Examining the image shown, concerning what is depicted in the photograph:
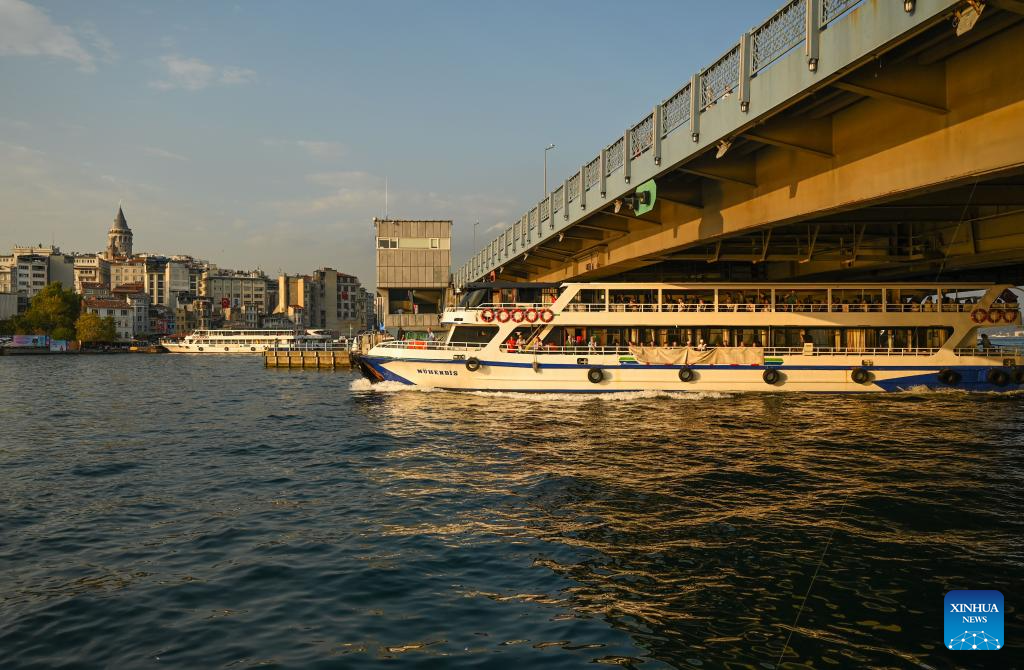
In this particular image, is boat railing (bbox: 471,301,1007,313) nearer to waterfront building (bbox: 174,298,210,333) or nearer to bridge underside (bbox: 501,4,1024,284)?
bridge underside (bbox: 501,4,1024,284)

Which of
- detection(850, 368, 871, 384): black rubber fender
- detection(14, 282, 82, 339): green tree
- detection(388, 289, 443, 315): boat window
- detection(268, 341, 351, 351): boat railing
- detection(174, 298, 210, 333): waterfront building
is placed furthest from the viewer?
detection(174, 298, 210, 333): waterfront building

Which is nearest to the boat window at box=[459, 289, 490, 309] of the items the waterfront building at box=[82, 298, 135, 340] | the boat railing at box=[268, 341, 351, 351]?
the boat railing at box=[268, 341, 351, 351]

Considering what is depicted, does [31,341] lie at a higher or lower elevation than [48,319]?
lower

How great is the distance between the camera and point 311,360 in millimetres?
71188

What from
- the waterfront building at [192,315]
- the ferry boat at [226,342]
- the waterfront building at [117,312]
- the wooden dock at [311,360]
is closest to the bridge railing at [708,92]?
the wooden dock at [311,360]

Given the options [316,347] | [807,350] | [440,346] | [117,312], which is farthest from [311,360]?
[117,312]

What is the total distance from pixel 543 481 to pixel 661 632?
8.01 meters

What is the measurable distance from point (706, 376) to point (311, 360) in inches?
1858

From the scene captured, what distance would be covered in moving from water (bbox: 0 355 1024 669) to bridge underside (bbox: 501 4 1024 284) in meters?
6.42

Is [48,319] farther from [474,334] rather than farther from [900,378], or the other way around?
[900,378]

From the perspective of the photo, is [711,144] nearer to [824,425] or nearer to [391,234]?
[824,425]

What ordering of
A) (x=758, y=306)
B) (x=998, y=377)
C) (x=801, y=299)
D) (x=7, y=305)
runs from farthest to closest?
(x=7, y=305) → (x=801, y=299) → (x=758, y=306) → (x=998, y=377)

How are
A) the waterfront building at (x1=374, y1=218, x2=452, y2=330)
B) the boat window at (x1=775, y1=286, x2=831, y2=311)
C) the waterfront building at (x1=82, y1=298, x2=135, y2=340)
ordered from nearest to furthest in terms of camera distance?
the boat window at (x1=775, y1=286, x2=831, y2=311) → the waterfront building at (x1=374, y1=218, x2=452, y2=330) → the waterfront building at (x1=82, y1=298, x2=135, y2=340)

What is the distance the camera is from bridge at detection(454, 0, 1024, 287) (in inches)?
456
